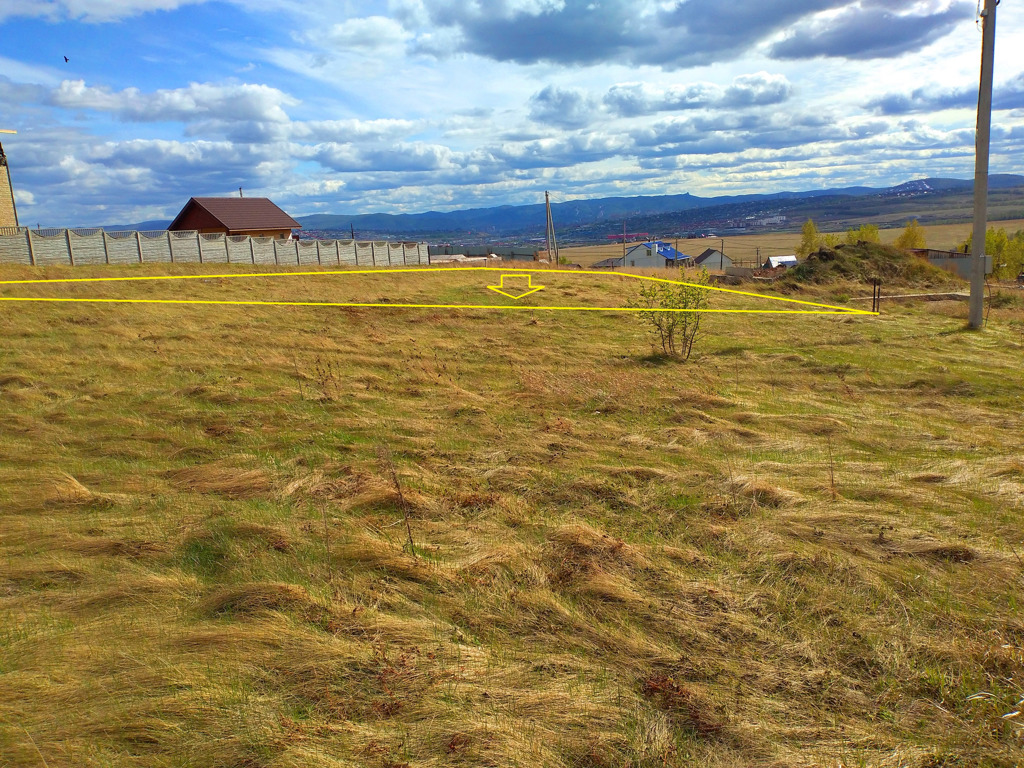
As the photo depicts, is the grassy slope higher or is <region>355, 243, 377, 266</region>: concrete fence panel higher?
<region>355, 243, 377, 266</region>: concrete fence panel

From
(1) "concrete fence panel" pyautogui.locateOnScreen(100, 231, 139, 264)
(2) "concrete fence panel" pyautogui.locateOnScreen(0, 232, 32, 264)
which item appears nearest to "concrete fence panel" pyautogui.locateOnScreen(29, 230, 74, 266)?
(2) "concrete fence panel" pyautogui.locateOnScreen(0, 232, 32, 264)

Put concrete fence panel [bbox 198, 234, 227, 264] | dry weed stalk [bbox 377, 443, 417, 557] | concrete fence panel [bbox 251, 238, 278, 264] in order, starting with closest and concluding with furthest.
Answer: dry weed stalk [bbox 377, 443, 417, 557]
concrete fence panel [bbox 198, 234, 227, 264]
concrete fence panel [bbox 251, 238, 278, 264]

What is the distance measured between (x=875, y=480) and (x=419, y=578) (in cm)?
496

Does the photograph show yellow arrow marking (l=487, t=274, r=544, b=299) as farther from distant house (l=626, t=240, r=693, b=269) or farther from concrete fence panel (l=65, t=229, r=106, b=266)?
distant house (l=626, t=240, r=693, b=269)

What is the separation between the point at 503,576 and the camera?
4.98 m

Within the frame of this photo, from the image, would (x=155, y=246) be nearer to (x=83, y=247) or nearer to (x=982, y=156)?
(x=83, y=247)

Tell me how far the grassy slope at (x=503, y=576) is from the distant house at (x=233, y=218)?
40.4 metres

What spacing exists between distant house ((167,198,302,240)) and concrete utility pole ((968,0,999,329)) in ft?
135

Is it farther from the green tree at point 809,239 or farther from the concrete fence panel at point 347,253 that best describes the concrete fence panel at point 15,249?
the green tree at point 809,239

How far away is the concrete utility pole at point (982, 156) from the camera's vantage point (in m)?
16.5

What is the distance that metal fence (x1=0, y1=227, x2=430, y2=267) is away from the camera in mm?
25312

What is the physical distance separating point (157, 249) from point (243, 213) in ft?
76.4

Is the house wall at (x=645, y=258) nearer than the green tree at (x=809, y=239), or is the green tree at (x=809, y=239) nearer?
the green tree at (x=809, y=239)

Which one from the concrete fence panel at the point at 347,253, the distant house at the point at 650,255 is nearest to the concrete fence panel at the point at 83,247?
the concrete fence panel at the point at 347,253
